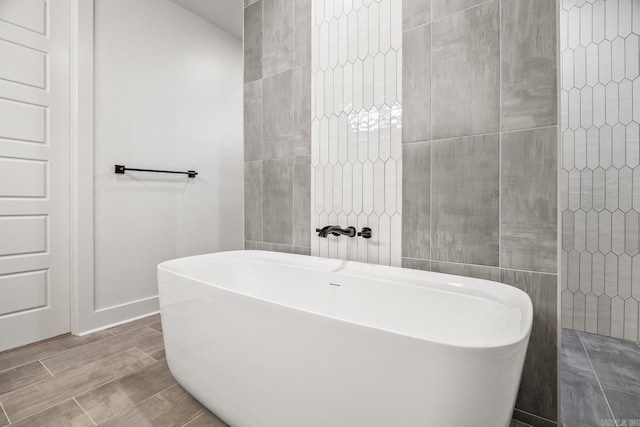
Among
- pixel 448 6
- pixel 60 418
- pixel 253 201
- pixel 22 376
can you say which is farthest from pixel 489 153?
pixel 22 376

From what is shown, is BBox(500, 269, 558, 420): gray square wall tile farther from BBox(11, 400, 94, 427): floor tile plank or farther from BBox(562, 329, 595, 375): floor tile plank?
BBox(11, 400, 94, 427): floor tile plank

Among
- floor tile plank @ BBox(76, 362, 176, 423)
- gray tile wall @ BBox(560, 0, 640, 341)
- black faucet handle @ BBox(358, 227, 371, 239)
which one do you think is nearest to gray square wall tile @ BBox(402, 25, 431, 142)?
black faucet handle @ BBox(358, 227, 371, 239)

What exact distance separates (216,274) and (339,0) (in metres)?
1.75

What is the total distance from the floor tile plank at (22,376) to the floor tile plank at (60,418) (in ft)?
1.19

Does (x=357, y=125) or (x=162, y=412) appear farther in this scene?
(x=357, y=125)

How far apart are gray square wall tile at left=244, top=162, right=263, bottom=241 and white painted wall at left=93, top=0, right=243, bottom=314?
866mm

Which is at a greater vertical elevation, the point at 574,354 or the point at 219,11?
the point at 219,11

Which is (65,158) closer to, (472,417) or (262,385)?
(262,385)

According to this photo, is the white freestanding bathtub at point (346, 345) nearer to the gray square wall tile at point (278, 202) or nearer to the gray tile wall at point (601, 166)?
the gray square wall tile at point (278, 202)

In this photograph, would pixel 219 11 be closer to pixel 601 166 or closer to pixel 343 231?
pixel 343 231

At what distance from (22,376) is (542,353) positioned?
2.53 m

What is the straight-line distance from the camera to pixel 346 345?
0.83 m

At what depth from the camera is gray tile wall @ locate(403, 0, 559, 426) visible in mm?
1213

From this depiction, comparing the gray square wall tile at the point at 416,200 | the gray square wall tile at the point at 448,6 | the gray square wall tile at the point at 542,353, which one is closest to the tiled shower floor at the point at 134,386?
the gray square wall tile at the point at 542,353
